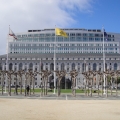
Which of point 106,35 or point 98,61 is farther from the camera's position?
point 106,35

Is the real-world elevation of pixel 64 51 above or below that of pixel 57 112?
above

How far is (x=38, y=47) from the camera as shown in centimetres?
13125

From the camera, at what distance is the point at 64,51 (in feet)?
426

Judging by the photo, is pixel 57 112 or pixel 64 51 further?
pixel 64 51

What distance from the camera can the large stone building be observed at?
120 m

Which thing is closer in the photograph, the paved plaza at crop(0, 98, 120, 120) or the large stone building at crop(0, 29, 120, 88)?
the paved plaza at crop(0, 98, 120, 120)

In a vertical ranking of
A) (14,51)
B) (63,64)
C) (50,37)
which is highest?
(50,37)

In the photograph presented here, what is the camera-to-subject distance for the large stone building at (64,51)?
12000 cm

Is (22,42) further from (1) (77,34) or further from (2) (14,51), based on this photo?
(1) (77,34)

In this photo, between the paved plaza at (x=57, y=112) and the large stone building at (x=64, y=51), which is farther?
the large stone building at (x=64, y=51)

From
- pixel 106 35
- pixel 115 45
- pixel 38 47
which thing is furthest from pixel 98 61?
pixel 38 47

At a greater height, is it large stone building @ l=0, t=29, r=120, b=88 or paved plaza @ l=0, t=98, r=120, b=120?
large stone building @ l=0, t=29, r=120, b=88

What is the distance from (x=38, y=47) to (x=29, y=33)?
531 inches

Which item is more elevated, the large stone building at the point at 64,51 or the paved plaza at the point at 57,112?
the large stone building at the point at 64,51
